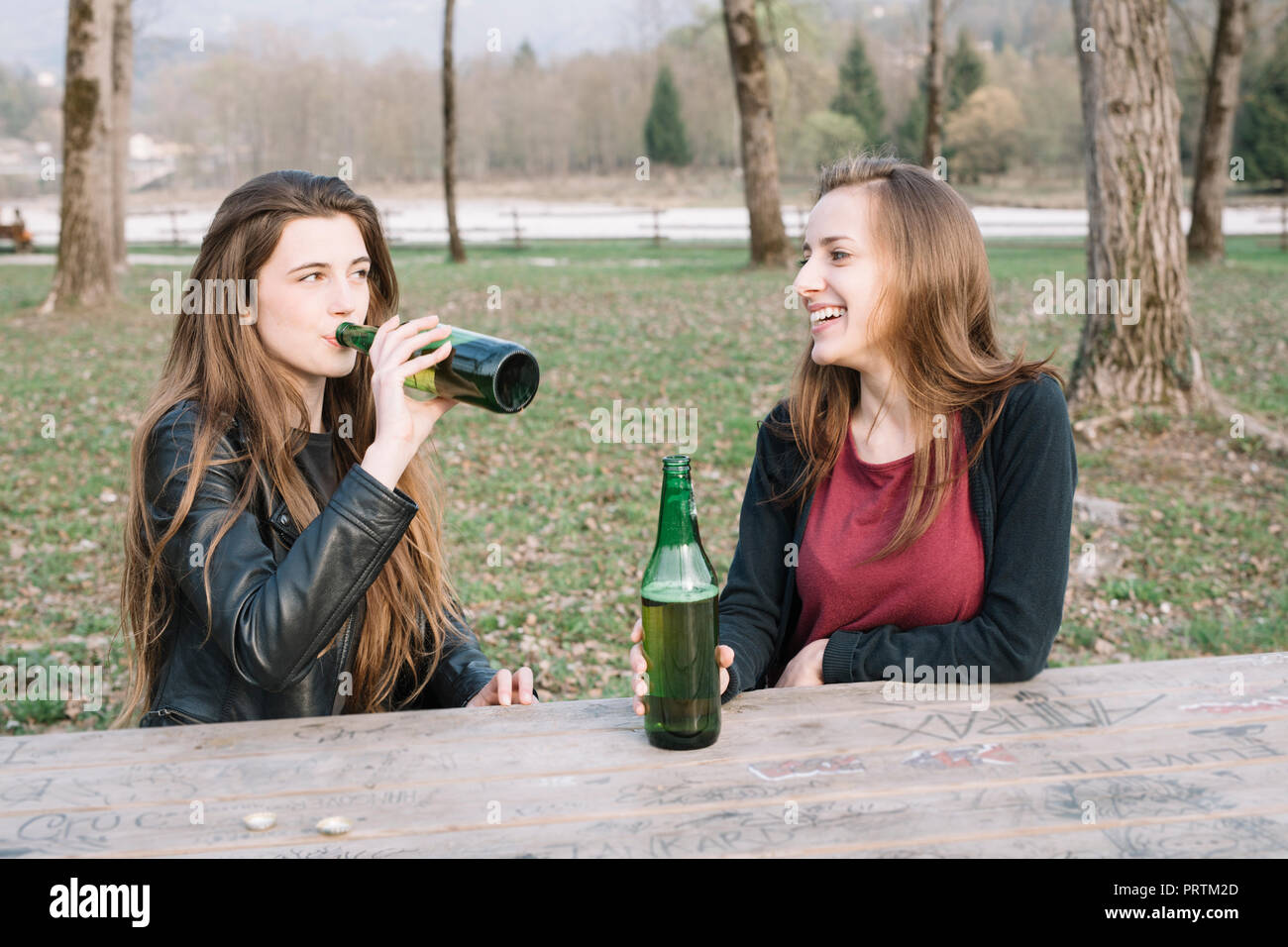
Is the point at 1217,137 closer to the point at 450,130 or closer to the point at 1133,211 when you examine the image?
the point at 450,130

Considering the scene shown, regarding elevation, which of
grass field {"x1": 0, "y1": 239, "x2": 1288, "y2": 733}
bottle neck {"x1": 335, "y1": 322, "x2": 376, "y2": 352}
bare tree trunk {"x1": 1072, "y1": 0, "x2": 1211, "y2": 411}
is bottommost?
grass field {"x1": 0, "y1": 239, "x2": 1288, "y2": 733}

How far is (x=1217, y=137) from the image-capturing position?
59.5 feet

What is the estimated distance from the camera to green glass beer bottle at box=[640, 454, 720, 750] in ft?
5.92

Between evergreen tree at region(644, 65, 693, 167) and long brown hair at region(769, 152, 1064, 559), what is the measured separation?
47019 millimetres

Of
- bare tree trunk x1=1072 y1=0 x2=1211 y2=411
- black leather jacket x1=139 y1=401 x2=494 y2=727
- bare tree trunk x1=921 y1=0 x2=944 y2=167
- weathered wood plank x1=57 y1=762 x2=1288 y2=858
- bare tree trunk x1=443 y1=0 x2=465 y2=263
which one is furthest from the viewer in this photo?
bare tree trunk x1=443 y1=0 x2=465 y2=263

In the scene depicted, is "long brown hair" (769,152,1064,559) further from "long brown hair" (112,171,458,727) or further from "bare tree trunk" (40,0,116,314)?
"bare tree trunk" (40,0,116,314)

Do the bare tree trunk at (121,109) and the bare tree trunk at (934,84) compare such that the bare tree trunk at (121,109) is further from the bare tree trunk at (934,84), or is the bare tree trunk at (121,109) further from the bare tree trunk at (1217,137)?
the bare tree trunk at (1217,137)

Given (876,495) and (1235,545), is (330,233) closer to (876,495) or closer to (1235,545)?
(876,495)

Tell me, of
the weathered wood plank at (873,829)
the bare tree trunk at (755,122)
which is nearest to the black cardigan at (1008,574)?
the weathered wood plank at (873,829)

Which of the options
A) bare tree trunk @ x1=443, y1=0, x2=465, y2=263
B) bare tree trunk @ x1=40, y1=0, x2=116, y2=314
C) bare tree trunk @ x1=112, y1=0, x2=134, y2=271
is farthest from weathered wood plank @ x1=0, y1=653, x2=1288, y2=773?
bare tree trunk @ x1=443, y1=0, x2=465, y2=263

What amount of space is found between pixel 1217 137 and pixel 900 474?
1860cm

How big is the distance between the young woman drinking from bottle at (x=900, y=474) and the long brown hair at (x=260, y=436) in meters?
0.70

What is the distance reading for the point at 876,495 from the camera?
97.0 inches
